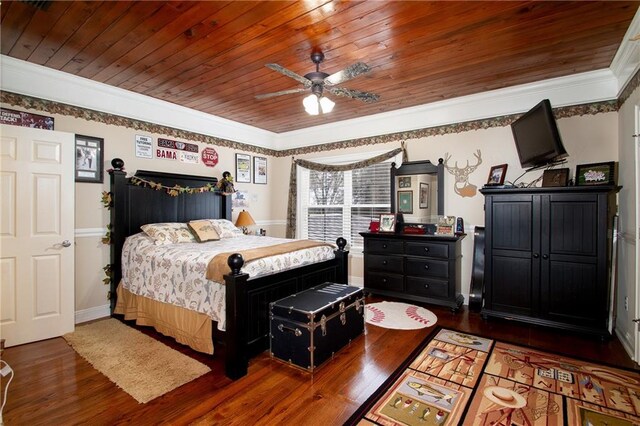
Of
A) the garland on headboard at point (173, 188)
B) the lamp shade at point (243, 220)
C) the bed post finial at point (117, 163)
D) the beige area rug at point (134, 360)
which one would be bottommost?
the beige area rug at point (134, 360)

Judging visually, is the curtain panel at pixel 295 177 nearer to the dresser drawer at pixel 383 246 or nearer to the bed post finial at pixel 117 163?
the dresser drawer at pixel 383 246

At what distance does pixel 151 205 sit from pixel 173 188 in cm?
36

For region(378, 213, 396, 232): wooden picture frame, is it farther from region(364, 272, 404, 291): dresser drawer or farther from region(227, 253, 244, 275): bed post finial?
region(227, 253, 244, 275): bed post finial

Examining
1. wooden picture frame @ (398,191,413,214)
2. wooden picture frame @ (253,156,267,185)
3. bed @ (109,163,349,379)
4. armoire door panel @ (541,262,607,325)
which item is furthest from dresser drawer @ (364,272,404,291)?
wooden picture frame @ (253,156,267,185)

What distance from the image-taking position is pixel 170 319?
2.98m

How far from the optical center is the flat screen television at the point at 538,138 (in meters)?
3.06

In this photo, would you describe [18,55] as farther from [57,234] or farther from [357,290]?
[357,290]

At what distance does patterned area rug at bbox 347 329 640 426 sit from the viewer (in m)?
1.91

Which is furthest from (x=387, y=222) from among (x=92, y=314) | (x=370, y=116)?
(x=92, y=314)

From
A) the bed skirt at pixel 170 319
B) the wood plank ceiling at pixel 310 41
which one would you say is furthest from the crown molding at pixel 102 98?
the bed skirt at pixel 170 319

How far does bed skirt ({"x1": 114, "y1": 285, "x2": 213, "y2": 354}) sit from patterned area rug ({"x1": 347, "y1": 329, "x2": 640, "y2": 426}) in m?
1.47

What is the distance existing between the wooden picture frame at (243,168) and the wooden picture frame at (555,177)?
431 cm

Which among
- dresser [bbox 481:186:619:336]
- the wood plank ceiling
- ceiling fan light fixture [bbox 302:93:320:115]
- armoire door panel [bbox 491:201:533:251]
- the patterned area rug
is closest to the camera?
the patterned area rug

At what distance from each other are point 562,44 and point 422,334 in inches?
117
